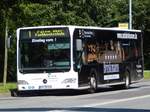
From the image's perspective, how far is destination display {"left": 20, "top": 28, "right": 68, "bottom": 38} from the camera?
2616 centimetres

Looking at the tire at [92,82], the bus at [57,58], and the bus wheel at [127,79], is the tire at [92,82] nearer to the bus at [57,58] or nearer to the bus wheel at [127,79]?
the bus at [57,58]

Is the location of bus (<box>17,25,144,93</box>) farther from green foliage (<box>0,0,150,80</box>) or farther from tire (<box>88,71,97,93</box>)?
green foliage (<box>0,0,150,80</box>)

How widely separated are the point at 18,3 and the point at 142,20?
101 feet

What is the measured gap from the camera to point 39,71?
26.1m

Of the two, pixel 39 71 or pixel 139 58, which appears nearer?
pixel 39 71

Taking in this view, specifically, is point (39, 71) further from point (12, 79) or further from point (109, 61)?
point (12, 79)

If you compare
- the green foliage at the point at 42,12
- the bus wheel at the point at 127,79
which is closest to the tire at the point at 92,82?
the bus wheel at the point at 127,79

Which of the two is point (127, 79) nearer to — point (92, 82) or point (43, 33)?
point (92, 82)

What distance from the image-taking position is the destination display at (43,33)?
85.8ft

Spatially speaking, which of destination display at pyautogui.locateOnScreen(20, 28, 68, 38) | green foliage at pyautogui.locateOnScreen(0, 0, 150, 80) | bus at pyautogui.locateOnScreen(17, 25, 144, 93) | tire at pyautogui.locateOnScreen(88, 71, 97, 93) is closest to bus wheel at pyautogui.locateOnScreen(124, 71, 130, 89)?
bus at pyautogui.locateOnScreen(17, 25, 144, 93)

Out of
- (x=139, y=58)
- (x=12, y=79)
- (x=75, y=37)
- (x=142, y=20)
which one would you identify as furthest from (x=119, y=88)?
(x=142, y=20)

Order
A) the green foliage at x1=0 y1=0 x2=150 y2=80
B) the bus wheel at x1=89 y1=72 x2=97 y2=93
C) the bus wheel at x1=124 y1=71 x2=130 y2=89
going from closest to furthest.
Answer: the bus wheel at x1=89 y1=72 x2=97 y2=93
the bus wheel at x1=124 y1=71 x2=130 y2=89
the green foliage at x1=0 y1=0 x2=150 y2=80

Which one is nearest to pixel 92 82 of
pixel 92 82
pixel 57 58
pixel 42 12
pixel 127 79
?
pixel 92 82

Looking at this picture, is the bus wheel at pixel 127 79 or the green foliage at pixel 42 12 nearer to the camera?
the bus wheel at pixel 127 79
